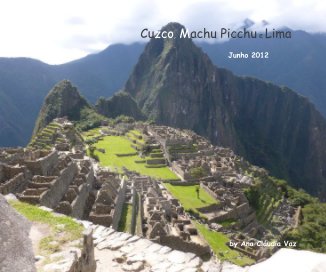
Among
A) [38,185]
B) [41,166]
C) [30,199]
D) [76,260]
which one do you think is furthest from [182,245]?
[76,260]

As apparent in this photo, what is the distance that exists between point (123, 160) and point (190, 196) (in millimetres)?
17435

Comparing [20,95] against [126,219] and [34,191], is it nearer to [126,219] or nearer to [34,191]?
[126,219]

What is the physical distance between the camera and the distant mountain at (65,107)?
11103cm

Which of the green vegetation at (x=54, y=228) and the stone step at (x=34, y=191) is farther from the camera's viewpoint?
the stone step at (x=34, y=191)

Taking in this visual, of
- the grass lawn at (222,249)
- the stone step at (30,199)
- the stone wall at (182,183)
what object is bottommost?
the grass lawn at (222,249)

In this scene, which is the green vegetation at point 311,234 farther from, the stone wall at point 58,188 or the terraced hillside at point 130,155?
the stone wall at point 58,188

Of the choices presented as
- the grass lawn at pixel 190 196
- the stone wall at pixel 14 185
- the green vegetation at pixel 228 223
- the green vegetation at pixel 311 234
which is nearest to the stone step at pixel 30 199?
the stone wall at pixel 14 185

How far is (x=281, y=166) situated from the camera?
18988 centimetres

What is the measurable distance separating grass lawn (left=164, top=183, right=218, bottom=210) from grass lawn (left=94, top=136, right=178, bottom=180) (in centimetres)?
418

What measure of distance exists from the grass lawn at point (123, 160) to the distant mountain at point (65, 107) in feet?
115

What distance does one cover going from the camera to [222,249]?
1268 inches

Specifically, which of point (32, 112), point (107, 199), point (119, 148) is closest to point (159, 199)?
point (107, 199)

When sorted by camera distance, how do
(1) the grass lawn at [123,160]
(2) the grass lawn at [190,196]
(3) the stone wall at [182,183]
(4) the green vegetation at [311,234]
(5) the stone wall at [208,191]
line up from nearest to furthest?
1. (4) the green vegetation at [311,234]
2. (2) the grass lawn at [190,196]
3. (5) the stone wall at [208,191]
4. (3) the stone wall at [182,183]
5. (1) the grass lawn at [123,160]

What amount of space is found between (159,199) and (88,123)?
6708 centimetres
